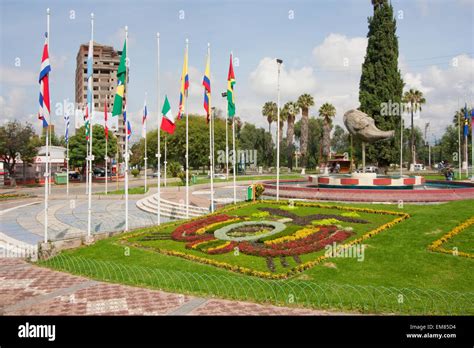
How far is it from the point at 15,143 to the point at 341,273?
49131 millimetres

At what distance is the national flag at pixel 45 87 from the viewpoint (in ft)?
49.6

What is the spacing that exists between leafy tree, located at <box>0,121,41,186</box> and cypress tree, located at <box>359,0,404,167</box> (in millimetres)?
45062

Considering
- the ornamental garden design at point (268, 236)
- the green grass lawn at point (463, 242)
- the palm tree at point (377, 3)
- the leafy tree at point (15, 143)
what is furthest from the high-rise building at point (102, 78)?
the green grass lawn at point (463, 242)

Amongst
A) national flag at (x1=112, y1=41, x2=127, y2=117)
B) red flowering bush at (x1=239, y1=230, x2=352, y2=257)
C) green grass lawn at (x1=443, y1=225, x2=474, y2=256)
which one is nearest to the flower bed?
green grass lawn at (x1=443, y1=225, x2=474, y2=256)

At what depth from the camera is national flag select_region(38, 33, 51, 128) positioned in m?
15.1

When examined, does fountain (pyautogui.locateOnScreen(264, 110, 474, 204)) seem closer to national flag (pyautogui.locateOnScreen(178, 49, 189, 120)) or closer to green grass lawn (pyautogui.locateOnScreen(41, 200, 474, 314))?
green grass lawn (pyautogui.locateOnScreen(41, 200, 474, 314))

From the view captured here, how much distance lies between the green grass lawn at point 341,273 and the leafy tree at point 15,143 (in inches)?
1552

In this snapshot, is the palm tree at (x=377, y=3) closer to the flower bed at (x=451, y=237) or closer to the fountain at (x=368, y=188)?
the fountain at (x=368, y=188)

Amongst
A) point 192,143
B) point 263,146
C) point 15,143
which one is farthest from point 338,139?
point 15,143

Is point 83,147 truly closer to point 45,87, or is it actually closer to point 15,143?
point 15,143

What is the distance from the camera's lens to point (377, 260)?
1261 centimetres

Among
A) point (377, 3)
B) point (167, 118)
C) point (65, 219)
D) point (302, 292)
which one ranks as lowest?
point (65, 219)

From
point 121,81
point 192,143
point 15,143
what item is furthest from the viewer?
point 192,143

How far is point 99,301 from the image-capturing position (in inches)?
381
